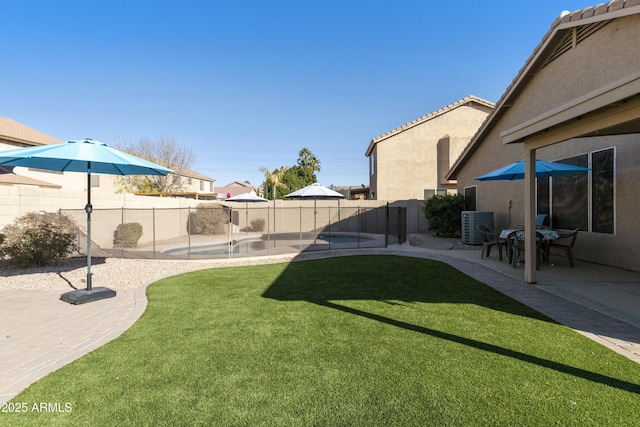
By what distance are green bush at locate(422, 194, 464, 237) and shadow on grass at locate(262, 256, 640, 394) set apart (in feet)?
19.8

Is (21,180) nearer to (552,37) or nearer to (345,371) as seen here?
(345,371)

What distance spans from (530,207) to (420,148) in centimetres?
1682

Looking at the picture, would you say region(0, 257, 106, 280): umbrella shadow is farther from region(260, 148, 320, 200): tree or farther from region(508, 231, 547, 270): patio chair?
region(260, 148, 320, 200): tree

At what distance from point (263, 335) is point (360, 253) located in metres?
7.62

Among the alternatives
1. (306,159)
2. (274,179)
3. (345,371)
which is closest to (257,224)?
(345,371)

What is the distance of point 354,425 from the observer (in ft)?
7.61

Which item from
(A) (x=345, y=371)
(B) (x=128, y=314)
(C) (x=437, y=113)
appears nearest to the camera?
(A) (x=345, y=371)

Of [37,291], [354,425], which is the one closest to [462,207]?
[354,425]

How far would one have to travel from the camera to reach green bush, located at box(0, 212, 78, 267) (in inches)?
324

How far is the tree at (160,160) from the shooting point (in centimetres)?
2991

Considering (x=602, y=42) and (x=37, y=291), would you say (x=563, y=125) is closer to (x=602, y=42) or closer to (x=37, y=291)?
(x=602, y=42)

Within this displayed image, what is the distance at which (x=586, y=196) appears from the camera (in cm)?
847

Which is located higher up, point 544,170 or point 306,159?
point 306,159

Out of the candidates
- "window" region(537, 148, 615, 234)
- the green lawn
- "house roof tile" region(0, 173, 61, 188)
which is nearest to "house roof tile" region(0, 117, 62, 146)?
"house roof tile" region(0, 173, 61, 188)
